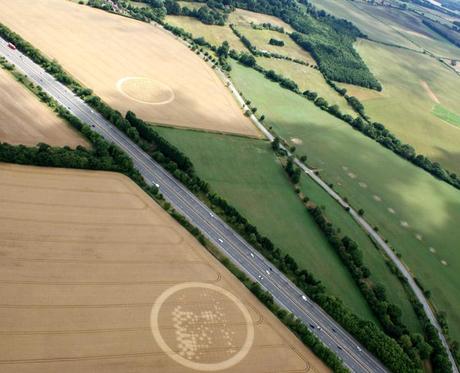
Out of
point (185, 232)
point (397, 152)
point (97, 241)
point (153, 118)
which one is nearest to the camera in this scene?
point (97, 241)

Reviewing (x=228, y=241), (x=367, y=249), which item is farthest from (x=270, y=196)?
(x=367, y=249)

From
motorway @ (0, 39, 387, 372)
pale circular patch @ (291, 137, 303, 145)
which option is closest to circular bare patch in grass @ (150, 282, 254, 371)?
motorway @ (0, 39, 387, 372)

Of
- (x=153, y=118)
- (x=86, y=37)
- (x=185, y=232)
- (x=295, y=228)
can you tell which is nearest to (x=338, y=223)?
(x=295, y=228)

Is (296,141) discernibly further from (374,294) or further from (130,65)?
(374,294)

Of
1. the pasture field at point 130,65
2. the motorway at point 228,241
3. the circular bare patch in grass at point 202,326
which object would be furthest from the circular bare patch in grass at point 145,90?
the circular bare patch in grass at point 202,326

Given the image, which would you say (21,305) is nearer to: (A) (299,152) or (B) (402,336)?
(B) (402,336)

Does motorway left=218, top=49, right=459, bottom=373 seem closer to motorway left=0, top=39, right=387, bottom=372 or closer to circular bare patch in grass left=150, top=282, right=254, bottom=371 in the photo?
motorway left=0, top=39, right=387, bottom=372

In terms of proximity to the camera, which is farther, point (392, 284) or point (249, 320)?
point (392, 284)
